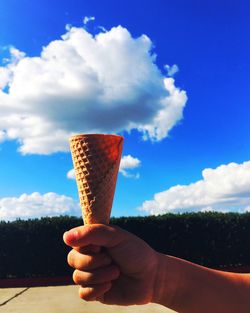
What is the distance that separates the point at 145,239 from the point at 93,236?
1376cm

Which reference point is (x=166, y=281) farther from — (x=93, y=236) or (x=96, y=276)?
(x=93, y=236)

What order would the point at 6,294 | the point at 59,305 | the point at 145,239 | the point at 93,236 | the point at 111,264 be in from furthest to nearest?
the point at 145,239
the point at 6,294
the point at 59,305
the point at 111,264
the point at 93,236

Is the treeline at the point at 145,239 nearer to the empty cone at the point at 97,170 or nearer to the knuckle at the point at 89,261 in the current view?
the empty cone at the point at 97,170

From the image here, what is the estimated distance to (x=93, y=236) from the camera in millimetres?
2152

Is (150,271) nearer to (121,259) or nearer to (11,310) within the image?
(121,259)

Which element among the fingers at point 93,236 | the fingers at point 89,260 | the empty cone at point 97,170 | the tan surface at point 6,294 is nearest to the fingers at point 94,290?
the fingers at point 89,260

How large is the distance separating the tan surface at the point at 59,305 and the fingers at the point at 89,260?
7.01 meters

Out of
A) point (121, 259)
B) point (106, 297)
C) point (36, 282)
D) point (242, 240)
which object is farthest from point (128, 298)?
point (242, 240)

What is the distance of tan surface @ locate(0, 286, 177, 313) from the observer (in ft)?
29.4

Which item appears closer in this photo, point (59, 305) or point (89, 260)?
point (89, 260)

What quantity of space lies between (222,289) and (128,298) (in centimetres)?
65

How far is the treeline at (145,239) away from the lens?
1557cm

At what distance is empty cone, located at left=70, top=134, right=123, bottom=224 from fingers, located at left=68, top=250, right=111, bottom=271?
0.21 m

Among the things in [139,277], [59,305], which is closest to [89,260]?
[139,277]
